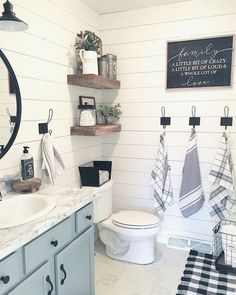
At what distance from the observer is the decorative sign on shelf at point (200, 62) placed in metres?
2.44

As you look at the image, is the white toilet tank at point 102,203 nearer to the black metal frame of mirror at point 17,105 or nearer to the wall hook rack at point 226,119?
the black metal frame of mirror at point 17,105

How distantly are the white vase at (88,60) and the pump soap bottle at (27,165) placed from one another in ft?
2.84

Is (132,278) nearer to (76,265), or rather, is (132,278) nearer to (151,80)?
(76,265)

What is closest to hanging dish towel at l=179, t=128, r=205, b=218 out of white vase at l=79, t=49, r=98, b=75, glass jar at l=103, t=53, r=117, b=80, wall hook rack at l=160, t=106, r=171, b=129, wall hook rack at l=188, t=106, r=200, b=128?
wall hook rack at l=188, t=106, r=200, b=128

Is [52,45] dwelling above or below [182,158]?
above

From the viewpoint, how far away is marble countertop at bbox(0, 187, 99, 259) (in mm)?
1116

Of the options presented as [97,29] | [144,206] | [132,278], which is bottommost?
[132,278]

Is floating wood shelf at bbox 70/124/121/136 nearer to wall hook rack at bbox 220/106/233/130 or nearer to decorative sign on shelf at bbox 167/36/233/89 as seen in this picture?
decorative sign on shelf at bbox 167/36/233/89

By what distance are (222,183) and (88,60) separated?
1.58 m

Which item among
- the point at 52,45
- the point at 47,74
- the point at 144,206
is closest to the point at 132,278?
the point at 144,206

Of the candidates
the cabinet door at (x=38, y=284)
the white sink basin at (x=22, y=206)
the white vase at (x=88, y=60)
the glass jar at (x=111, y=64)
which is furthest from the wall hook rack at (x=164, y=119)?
the cabinet door at (x=38, y=284)

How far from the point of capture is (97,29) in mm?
2789

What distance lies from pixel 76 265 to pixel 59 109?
1.19 meters

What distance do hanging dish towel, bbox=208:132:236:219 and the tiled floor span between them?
565 millimetres
